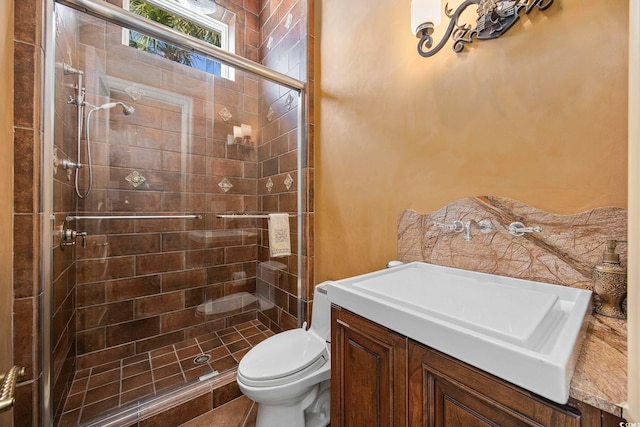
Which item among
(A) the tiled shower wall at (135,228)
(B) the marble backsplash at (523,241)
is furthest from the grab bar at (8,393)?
(B) the marble backsplash at (523,241)

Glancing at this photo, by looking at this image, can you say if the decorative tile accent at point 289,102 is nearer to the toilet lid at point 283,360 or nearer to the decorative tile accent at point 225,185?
the decorative tile accent at point 225,185

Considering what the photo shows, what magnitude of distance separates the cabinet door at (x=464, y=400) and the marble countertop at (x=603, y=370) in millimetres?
50

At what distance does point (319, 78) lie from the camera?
6.38 feet

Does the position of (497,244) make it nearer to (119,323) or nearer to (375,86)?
(375,86)

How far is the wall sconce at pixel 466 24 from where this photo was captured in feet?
3.14

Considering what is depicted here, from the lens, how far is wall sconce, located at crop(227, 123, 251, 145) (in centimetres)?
241

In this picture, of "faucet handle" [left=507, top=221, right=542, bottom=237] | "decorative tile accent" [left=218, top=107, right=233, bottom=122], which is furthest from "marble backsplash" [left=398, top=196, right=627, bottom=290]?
"decorative tile accent" [left=218, top=107, right=233, bottom=122]

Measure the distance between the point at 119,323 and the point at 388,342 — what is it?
217cm

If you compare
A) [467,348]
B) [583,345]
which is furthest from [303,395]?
[583,345]

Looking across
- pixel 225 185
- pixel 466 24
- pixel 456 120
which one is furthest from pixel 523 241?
pixel 225 185

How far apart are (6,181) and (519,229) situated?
76.9 inches

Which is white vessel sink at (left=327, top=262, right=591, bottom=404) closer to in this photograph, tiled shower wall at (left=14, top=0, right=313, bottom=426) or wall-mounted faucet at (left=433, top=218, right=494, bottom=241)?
wall-mounted faucet at (left=433, top=218, right=494, bottom=241)

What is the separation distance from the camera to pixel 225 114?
2.37 metres

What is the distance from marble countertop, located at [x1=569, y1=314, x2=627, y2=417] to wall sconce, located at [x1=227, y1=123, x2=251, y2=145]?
2.49m
